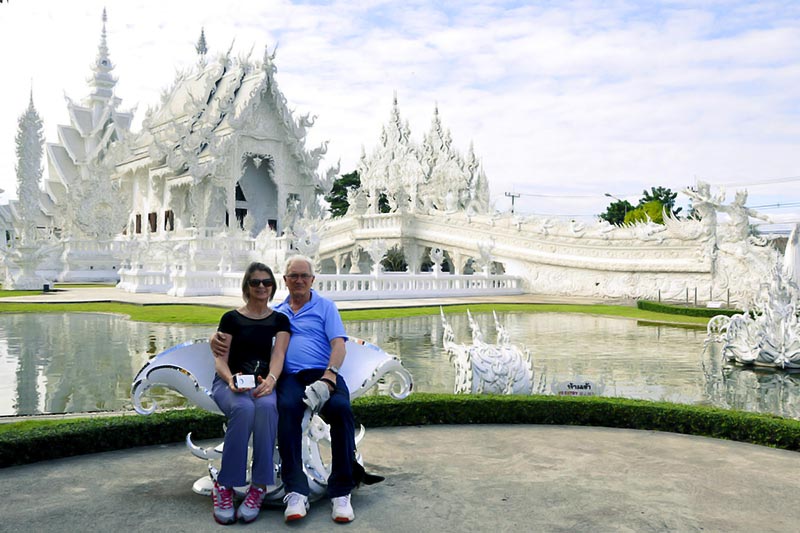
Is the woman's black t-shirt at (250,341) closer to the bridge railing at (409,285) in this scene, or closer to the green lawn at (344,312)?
the green lawn at (344,312)

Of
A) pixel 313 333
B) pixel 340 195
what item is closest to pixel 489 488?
pixel 313 333

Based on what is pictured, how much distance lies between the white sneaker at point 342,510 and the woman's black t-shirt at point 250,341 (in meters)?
0.77

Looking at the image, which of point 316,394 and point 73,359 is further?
point 73,359

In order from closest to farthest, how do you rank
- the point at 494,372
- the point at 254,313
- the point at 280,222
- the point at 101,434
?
1. the point at 254,313
2. the point at 101,434
3. the point at 494,372
4. the point at 280,222

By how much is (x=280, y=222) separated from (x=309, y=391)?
96.7 ft

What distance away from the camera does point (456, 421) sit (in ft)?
18.8

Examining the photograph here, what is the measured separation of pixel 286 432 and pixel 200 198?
28.6 metres

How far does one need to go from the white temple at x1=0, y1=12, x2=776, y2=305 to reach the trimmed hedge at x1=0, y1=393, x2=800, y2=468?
42.6 ft

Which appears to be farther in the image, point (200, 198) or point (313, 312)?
point (200, 198)

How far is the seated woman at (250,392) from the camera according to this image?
353 cm

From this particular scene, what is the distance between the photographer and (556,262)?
24.1 meters

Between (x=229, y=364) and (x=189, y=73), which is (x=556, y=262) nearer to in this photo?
(x=229, y=364)

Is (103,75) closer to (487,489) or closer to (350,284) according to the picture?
(350,284)

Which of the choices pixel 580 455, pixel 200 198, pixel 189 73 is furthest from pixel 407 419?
pixel 189 73
